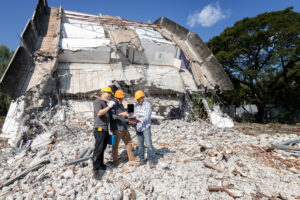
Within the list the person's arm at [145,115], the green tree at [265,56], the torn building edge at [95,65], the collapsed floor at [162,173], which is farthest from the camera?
the green tree at [265,56]

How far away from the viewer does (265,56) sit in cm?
1265

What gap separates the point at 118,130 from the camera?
10.8ft

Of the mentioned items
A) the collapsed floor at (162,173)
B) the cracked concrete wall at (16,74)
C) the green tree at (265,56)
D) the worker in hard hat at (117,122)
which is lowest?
the collapsed floor at (162,173)

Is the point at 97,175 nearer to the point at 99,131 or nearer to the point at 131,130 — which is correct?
the point at 99,131

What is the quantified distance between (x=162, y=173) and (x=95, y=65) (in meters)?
5.99

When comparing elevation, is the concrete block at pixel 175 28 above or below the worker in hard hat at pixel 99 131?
above

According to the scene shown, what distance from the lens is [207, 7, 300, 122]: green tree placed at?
11.1m

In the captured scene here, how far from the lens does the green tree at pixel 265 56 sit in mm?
11117

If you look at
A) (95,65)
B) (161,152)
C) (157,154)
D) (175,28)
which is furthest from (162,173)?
(175,28)

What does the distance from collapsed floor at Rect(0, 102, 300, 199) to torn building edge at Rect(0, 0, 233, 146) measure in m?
1.61

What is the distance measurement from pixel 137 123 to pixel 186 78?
240 inches

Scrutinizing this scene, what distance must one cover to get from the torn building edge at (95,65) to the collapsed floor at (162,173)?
1.61 metres

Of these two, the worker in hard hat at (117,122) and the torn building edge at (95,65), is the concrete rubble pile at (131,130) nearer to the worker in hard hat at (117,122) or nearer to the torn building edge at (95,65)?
the torn building edge at (95,65)

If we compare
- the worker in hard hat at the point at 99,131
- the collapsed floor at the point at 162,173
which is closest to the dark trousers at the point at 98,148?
the worker in hard hat at the point at 99,131
